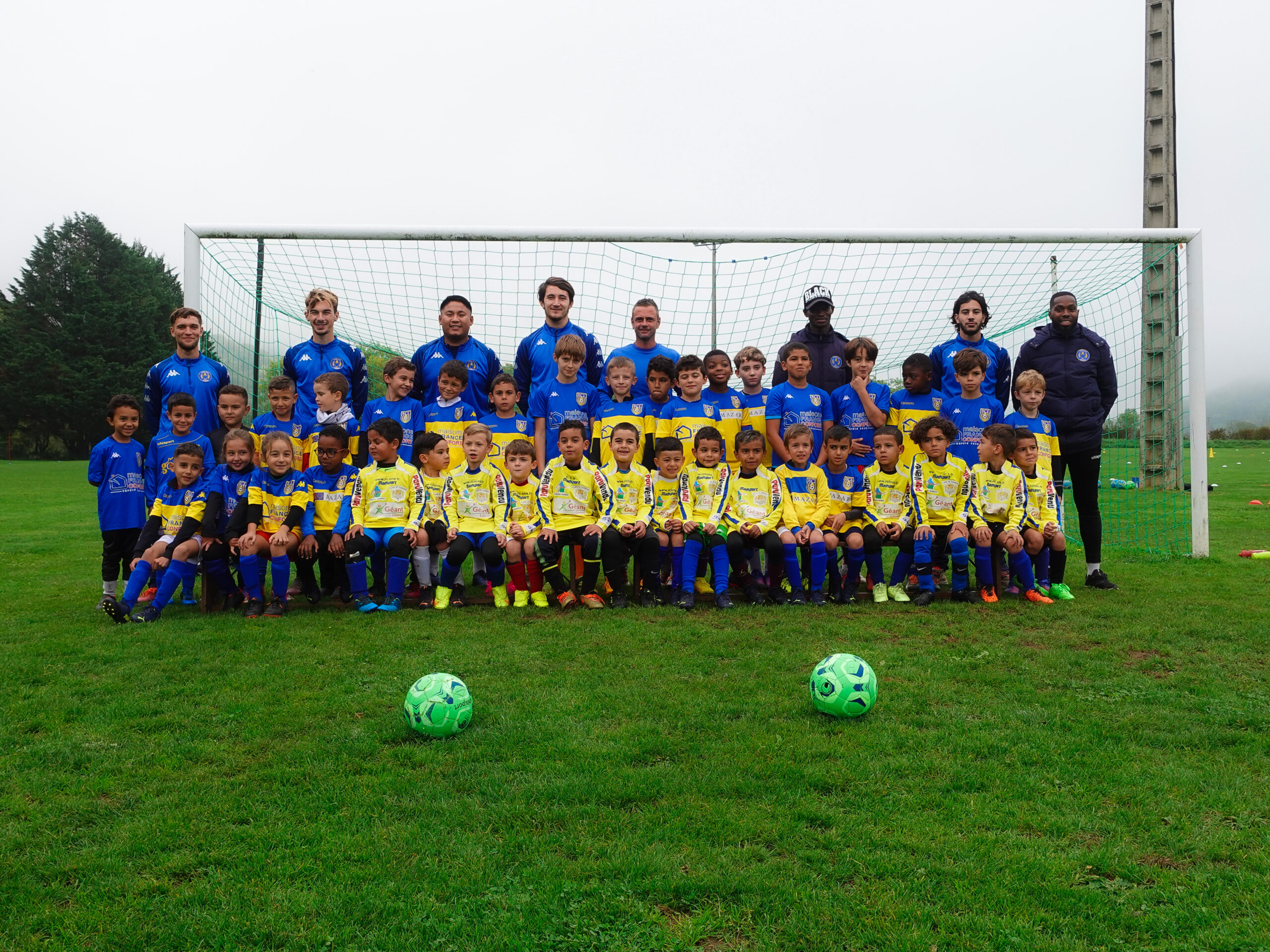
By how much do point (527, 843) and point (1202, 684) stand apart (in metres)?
3.13

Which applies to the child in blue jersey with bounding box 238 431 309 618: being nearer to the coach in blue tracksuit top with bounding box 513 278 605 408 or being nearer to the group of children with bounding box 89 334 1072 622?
the group of children with bounding box 89 334 1072 622

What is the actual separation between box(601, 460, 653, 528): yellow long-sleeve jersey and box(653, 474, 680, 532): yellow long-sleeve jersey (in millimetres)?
46

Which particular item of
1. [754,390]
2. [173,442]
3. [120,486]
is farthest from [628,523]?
[120,486]

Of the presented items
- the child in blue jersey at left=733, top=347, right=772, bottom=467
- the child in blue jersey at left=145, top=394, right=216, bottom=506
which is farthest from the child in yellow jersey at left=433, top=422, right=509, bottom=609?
the child in blue jersey at left=733, top=347, right=772, bottom=467

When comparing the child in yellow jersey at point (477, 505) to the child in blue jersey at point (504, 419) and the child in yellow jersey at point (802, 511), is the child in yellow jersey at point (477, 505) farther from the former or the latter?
the child in yellow jersey at point (802, 511)

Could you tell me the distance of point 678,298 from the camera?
8.10 m

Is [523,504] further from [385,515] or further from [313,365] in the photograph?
[313,365]

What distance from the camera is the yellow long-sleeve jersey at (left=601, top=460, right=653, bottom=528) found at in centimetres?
570

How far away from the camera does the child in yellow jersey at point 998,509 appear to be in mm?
5582

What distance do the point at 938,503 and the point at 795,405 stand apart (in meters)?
1.19

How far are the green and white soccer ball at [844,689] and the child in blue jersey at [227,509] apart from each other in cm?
388

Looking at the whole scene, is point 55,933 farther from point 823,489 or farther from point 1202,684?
point 823,489

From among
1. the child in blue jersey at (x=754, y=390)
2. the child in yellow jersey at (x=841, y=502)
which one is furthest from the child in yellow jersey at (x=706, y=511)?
the child in yellow jersey at (x=841, y=502)

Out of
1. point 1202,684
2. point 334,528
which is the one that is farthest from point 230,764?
point 1202,684
